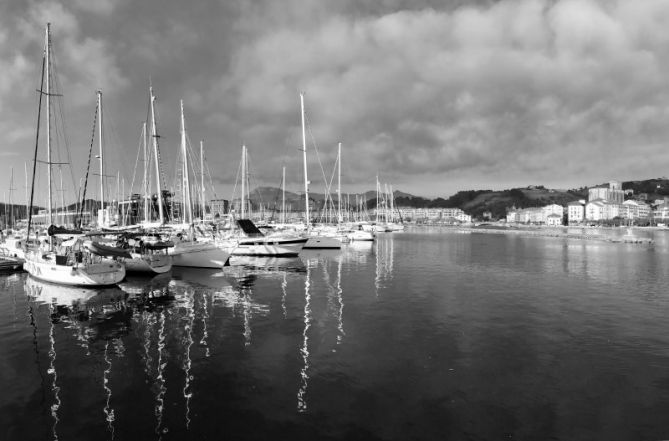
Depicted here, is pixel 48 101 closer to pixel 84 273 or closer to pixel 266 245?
pixel 84 273

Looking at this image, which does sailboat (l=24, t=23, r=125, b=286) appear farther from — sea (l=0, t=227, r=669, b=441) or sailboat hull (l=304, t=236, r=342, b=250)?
sailboat hull (l=304, t=236, r=342, b=250)

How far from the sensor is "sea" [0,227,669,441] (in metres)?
9.73

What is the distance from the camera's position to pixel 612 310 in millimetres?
21953

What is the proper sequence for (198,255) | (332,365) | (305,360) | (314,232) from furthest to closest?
(314,232) → (198,255) → (305,360) → (332,365)

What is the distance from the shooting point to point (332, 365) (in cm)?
1355

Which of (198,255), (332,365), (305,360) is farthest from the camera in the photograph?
(198,255)

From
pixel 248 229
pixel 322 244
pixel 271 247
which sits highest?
pixel 248 229

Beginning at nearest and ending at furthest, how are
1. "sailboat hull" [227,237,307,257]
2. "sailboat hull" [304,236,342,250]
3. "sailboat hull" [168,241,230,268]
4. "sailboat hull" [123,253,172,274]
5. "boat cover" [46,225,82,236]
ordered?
"boat cover" [46,225,82,236], "sailboat hull" [123,253,172,274], "sailboat hull" [168,241,230,268], "sailboat hull" [227,237,307,257], "sailboat hull" [304,236,342,250]

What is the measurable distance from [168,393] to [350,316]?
1071 cm

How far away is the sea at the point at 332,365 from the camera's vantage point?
973 cm

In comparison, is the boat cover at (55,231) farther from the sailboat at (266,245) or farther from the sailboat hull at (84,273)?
the sailboat at (266,245)

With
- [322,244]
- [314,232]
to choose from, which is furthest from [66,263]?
[314,232]

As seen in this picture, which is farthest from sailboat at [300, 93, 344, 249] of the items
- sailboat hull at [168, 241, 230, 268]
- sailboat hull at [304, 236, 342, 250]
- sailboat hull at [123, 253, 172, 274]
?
sailboat hull at [123, 253, 172, 274]

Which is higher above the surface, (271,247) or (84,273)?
(271,247)
